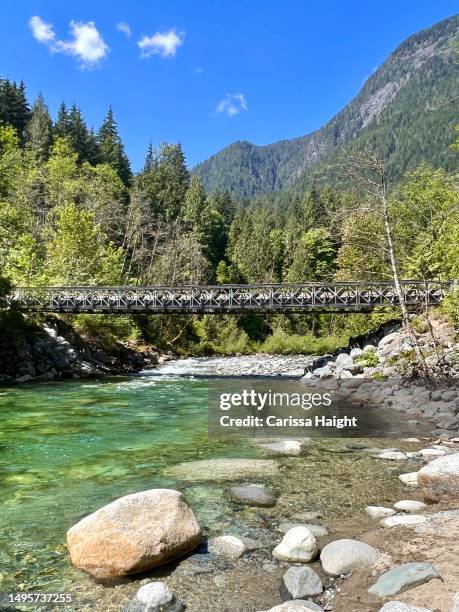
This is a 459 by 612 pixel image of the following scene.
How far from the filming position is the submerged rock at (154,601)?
119 inches

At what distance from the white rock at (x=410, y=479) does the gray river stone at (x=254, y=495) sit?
4.97 feet

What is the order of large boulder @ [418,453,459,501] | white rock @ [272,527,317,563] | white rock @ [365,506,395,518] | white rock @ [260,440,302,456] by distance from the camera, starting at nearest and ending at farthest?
white rock @ [272,527,317,563], white rock @ [365,506,395,518], large boulder @ [418,453,459,501], white rock @ [260,440,302,456]

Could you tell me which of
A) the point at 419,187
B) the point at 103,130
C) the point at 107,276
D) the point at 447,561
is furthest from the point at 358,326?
the point at 103,130

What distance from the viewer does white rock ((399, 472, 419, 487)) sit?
5434mm

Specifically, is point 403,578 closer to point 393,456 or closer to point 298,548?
point 298,548

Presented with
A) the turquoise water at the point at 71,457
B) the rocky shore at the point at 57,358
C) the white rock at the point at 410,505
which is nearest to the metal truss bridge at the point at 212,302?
the rocky shore at the point at 57,358

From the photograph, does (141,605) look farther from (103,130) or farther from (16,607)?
(103,130)

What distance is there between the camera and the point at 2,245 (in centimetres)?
1952

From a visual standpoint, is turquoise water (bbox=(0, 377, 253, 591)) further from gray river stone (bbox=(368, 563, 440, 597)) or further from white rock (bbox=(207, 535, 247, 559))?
gray river stone (bbox=(368, 563, 440, 597))

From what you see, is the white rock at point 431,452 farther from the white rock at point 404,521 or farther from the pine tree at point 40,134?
the pine tree at point 40,134

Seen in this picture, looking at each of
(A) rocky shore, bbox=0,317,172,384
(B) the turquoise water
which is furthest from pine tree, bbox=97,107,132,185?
(B) the turquoise water

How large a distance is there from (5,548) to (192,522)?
1578 mm

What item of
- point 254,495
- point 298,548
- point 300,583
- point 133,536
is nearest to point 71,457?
point 254,495

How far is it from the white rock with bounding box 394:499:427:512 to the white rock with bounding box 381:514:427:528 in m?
0.29
